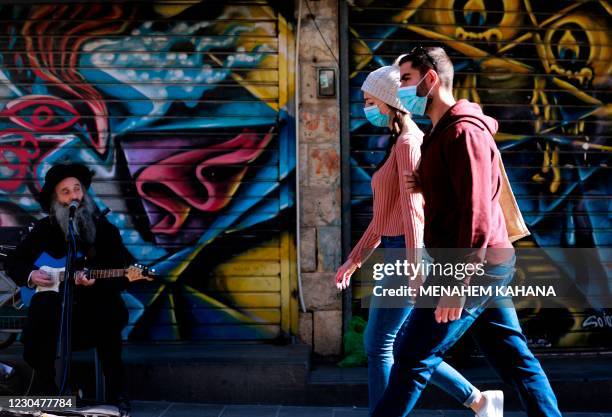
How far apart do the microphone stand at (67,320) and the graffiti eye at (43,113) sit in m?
1.68

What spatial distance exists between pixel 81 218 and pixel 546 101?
381 cm

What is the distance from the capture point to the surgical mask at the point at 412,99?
3.97m

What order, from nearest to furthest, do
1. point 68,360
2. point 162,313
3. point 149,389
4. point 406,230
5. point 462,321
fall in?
point 462,321 → point 406,230 → point 68,360 → point 149,389 → point 162,313

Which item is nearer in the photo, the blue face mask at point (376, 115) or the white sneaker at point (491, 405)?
the white sneaker at point (491, 405)

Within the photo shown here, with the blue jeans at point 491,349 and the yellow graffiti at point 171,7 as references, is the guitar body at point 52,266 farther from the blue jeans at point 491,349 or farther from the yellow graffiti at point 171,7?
the blue jeans at point 491,349

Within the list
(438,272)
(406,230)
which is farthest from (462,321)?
(406,230)

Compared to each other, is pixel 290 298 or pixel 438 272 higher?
pixel 438 272

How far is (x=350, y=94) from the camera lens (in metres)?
6.47

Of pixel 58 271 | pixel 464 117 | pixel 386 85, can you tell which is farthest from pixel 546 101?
pixel 58 271

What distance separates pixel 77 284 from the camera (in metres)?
5.31

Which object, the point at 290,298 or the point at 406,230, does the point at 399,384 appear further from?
the point at 290,298

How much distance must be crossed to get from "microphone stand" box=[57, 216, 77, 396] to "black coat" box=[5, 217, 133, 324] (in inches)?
11.8

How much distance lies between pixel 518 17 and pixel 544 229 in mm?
1747

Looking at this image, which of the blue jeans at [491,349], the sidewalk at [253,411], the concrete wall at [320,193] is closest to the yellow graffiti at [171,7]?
the concrete wall at [320,193]
